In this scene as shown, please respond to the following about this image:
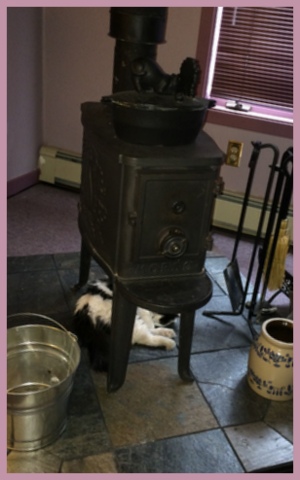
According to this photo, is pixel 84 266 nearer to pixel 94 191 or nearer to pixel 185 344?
pixel 94 191

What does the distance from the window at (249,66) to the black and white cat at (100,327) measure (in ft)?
4.51

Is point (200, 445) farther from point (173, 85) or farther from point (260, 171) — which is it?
point (260, 171)

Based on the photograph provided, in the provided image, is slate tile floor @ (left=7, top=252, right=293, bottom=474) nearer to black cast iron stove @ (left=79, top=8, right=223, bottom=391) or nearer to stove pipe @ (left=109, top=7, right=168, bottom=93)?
black cast iron stove @ (left=79, top=8, right=223, bottom=391)

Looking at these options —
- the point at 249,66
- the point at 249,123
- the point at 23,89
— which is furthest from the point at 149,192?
the point at 23,89

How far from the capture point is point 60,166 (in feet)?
10.8

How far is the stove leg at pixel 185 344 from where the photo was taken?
1.67 m

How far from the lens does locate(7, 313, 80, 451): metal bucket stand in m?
1.40

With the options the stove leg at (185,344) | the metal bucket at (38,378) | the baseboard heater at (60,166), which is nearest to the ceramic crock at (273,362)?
the stove leg at (185,344)

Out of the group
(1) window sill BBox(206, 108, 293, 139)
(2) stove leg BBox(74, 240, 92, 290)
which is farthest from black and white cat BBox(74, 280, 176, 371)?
(1) window sill BBox(206, 108, 293, 139)

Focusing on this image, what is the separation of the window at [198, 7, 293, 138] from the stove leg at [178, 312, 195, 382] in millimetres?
1441

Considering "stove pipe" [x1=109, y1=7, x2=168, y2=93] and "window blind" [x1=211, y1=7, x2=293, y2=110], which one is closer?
"stove pipe" [x1=109, y1=7, x2=168, y2=93]

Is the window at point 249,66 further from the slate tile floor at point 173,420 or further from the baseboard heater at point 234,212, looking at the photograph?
the slate tile floor at point 173,420

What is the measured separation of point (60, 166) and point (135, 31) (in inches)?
67.2

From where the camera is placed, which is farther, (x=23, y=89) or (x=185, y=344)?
(x=23, y=89)
